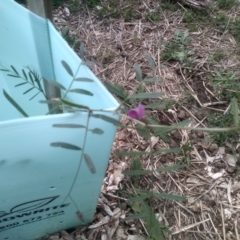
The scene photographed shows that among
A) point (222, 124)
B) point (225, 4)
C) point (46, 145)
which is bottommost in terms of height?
point (222, 124)

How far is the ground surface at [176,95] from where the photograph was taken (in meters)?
0.99

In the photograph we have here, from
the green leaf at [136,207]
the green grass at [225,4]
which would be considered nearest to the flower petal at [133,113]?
the green leaf at [136,207]

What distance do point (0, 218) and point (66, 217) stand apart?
0.15 meters

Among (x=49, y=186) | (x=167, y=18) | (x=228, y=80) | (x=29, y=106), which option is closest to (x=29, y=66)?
(x=29, y=106)

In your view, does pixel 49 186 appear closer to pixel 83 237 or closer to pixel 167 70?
pixel 83 237

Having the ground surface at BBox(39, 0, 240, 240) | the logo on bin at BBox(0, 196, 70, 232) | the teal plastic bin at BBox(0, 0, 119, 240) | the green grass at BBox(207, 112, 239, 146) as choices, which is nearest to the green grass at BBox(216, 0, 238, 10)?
the ground surface at BBox(39, 0, 240, 240)

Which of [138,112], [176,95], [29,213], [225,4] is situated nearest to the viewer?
[138,112]

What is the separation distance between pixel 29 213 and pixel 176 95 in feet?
2.26

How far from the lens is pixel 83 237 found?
3.08 ft

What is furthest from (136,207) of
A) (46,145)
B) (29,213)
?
(46,145)

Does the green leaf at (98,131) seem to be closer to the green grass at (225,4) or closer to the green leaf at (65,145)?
the green leaf at (65,145)

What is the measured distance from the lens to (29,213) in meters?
0.81

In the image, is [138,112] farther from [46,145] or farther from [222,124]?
[222,124]

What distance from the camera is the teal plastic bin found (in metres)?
0.62
